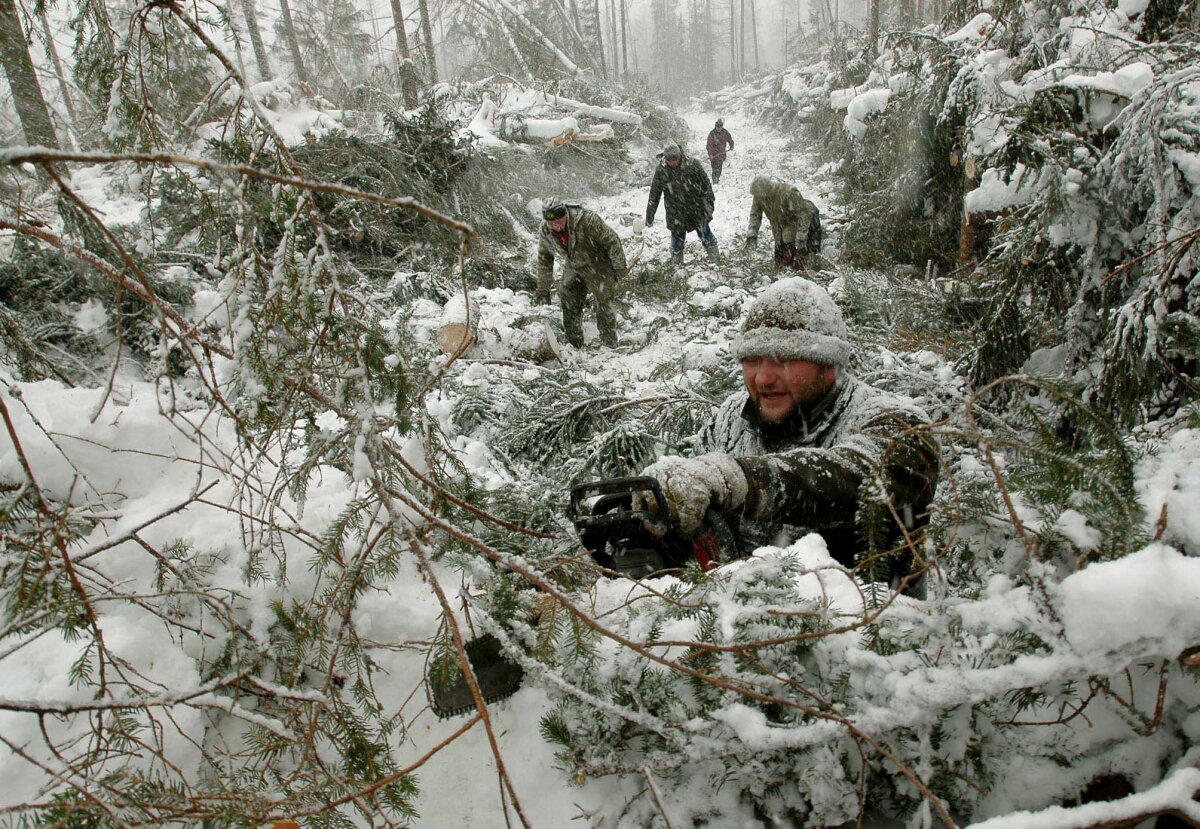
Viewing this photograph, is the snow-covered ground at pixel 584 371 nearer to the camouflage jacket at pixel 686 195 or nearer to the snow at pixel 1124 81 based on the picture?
the camouflage jacket at pixel 686 195

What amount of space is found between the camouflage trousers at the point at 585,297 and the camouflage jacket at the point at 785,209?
2.88 m

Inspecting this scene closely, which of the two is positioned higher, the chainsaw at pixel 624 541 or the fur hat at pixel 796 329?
the fur hat at pixel 796 329

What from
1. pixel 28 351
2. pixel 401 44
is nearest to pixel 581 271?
pixel 28 351

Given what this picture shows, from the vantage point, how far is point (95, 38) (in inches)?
59.7

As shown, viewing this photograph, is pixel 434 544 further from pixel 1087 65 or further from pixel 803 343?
pixel 1087 65

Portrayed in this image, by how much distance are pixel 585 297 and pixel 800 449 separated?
5054 millimetres

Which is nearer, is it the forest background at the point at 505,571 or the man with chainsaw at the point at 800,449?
the forest background at the point at 505,571

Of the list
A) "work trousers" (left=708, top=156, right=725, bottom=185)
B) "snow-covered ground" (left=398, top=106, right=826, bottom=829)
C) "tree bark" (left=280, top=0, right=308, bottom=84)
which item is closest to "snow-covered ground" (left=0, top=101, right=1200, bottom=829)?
"snow-covered ground" (left=398, top=106, right=826, bottom=829)

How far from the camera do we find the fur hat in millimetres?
2340

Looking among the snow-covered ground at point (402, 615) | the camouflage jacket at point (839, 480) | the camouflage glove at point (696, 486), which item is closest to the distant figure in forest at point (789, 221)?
the camouflage jacket at point (839, 480)

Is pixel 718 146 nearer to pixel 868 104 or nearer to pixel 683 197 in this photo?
pixel 683 197

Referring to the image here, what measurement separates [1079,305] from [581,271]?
4.72m

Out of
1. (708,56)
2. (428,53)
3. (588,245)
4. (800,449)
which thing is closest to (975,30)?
(588,245)

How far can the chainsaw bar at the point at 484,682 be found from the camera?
1.41m
